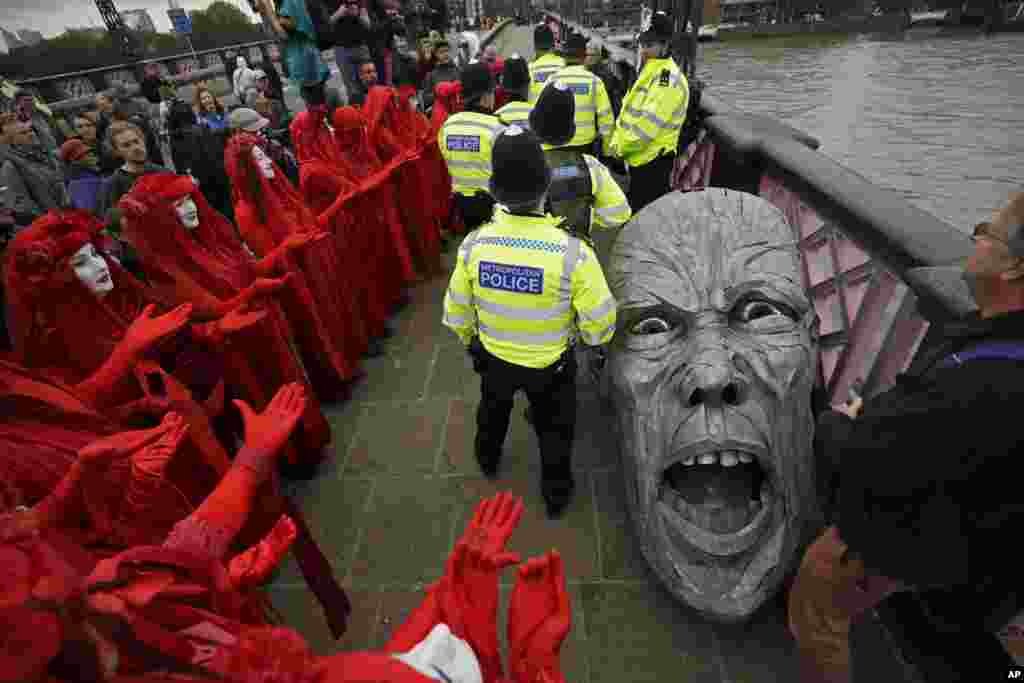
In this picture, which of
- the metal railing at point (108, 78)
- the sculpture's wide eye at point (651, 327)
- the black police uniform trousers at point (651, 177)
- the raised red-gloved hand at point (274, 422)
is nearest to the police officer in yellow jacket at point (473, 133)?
the black police uniform trousers at point (651, 177)

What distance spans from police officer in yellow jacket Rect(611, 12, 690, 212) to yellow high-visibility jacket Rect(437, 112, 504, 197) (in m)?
1.46

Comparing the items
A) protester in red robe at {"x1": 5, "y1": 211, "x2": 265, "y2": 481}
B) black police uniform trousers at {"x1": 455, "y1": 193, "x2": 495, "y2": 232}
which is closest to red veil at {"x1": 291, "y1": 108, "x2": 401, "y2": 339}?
black police uniform trousers at {"x1": 455, "y1": 193, "x2": 495, "y2": 232}

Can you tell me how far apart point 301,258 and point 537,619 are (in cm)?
296

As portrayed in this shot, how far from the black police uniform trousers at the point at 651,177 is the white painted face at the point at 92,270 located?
4657 millimetres

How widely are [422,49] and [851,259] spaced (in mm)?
8272

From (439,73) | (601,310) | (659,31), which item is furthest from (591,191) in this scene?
(439,73)

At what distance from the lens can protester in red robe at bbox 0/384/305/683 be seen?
0.70 m

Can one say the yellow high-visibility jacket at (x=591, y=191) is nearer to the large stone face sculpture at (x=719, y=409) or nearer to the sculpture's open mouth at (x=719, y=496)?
the large stone face sculpture at (x=719, y=409)

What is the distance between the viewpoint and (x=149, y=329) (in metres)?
2.45

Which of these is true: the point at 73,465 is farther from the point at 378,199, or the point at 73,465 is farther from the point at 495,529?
the point at 378,199

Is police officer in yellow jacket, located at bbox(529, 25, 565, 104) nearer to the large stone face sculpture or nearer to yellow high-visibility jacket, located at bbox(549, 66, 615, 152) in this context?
yellow high-visibility jacket, located at bbox(549, 66, 615, 152)

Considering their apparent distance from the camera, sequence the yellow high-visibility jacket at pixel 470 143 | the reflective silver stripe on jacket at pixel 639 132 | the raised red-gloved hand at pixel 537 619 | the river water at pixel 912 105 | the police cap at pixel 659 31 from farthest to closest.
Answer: the river water at pixel 912 105
the reflective silver stripe on jacket at pixel 639 132
the police cap at pixel 659 31
the yellow high-visibility jacket at pixel 470 143
the raised red-gloved hand at pixel 537 619

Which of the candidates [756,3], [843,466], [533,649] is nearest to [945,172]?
[843,466]

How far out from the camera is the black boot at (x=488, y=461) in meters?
3.33
